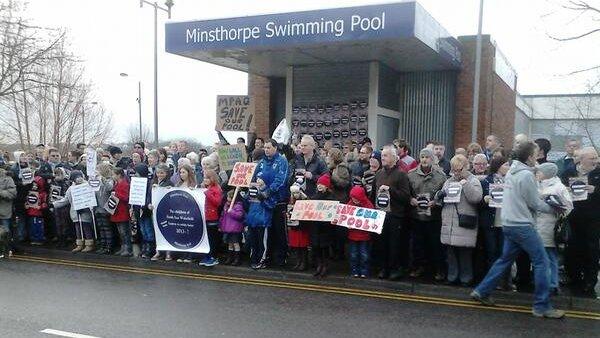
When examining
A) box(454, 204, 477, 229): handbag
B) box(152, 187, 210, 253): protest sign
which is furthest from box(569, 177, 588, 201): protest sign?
box(152, 187, 210, 253): protest sign

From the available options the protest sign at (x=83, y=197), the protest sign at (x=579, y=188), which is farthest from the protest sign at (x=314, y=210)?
the protest sign at (x=83, y=197)

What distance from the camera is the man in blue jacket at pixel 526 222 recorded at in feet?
21.4

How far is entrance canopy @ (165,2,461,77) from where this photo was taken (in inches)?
456

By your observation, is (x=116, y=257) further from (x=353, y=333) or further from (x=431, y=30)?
(x=431, y=30)

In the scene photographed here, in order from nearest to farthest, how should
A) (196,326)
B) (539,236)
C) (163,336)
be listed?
(163,336) < (196,326) < (539,236)

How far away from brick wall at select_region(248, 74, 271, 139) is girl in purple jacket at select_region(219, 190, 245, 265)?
8.90 metres

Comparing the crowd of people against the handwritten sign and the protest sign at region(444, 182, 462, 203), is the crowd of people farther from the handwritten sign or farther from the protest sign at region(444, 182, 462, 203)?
the handwritten sign

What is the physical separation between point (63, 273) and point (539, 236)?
729 cm

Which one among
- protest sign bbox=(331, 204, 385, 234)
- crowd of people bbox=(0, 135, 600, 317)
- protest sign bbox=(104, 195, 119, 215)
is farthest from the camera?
protest sign bbox=(104, 195, 119, 215)

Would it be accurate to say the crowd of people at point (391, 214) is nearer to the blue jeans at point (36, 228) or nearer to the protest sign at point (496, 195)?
the protest sign at point (496, 195)

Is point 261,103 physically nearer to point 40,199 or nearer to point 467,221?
point 40,199

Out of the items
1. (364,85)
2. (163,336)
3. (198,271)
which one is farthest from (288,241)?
(364,85)

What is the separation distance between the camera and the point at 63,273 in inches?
367

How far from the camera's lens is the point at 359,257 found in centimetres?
855
